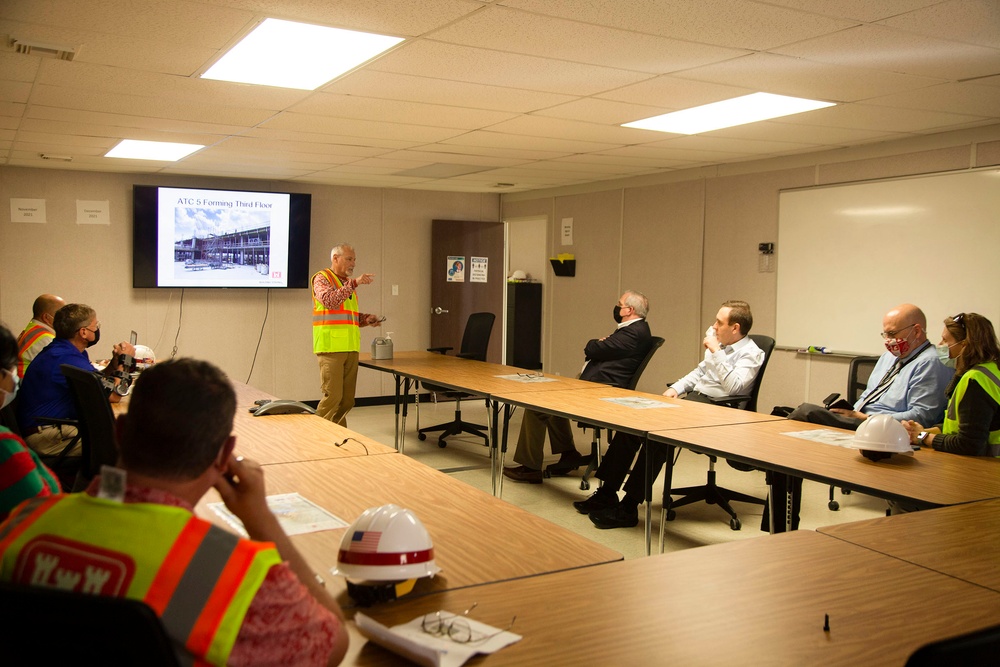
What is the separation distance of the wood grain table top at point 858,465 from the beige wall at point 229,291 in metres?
5.78

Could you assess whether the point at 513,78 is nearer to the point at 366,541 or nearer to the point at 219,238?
the point at 366,541

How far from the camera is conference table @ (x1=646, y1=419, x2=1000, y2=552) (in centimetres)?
257

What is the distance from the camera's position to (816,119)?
4676 mm

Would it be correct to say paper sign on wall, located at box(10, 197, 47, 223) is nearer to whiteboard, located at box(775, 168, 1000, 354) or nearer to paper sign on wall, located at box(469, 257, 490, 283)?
paper sign on wall, located at box(469, 257, 490, 283)

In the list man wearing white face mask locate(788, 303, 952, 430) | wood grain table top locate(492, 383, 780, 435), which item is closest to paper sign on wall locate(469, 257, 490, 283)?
wood grain table top locate(492, 383, 780, 435)

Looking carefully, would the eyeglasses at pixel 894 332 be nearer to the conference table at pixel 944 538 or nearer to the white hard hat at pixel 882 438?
the white hard hat at pixel 882 438

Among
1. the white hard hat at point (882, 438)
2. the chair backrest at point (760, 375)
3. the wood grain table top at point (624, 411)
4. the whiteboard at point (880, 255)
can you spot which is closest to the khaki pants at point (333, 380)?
the wood grain table top at point (624, 411)

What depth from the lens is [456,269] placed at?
9.24 metres

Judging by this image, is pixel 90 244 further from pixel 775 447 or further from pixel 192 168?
pixel 775 447

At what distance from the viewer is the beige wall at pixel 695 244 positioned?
560 centimetres

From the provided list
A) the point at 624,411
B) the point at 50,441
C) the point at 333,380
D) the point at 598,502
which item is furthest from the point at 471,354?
the point at 50,441

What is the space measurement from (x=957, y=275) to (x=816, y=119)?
1.41 metres

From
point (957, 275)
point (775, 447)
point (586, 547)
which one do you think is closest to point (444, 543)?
point (586, 547)

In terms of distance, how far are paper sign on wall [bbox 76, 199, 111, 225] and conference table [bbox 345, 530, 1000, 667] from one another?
7.05m
